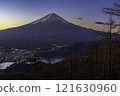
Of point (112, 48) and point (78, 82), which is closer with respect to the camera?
point (78, 82)

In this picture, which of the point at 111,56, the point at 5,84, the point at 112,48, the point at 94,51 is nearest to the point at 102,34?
the point at 112,48

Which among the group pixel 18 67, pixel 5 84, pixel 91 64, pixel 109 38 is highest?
pixel 109 38

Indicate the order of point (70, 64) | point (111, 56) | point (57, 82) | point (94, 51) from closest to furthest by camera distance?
1. point (57, 82)
2. point (111, 56)
3. point (70, 64)
4. point (94, 51)

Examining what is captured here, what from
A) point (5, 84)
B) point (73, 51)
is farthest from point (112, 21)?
point (73, 51)

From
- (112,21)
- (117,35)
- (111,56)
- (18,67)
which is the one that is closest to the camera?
(117,35)

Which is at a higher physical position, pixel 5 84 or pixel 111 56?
pixel 111 56

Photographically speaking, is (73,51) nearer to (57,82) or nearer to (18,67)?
(57,82)

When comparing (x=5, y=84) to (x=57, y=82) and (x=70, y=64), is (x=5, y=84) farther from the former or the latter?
(x=70, y=64)

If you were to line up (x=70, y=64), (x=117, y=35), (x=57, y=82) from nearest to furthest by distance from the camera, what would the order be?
1. (x=57, y=82)
2. (x=117, y=35)
3. (x=70, y=64)

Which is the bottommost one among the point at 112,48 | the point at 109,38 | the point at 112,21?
the point at 112,48
